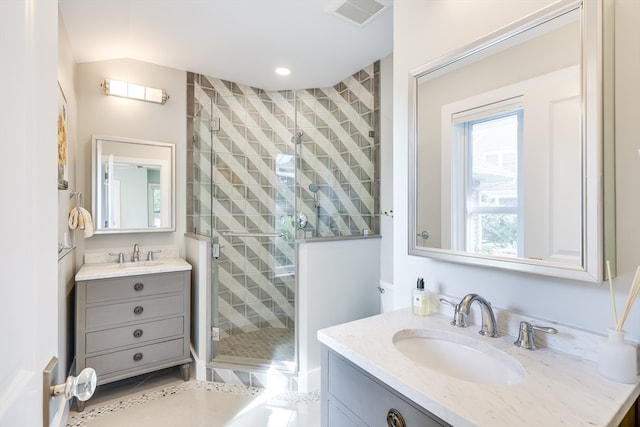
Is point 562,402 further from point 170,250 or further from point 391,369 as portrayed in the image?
point 170,250

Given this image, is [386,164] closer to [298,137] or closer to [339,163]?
[339,163]

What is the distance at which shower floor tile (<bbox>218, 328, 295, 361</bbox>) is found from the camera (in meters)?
2.47

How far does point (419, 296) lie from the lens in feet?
4.51

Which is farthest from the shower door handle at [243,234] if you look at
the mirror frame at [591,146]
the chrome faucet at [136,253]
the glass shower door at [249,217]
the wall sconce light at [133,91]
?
the mirror frame at [591,146]

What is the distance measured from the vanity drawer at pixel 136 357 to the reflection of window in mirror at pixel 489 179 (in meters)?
2.23

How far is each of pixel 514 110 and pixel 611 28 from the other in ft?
1.04

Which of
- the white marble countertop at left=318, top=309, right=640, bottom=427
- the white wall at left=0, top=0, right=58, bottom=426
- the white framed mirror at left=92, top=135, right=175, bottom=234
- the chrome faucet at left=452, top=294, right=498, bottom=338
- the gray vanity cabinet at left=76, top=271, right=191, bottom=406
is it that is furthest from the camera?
the white framed mirror at left=92, top=135, right=175, bottom=234

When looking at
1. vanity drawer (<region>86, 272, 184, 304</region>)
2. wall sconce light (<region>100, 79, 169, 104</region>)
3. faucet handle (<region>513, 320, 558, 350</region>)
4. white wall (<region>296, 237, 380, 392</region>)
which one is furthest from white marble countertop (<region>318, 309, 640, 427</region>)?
wall sconce light (<region>100, 79, 169, 104</region>)

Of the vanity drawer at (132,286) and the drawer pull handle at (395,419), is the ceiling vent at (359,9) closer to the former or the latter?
the drawer pull handle at (395,419)

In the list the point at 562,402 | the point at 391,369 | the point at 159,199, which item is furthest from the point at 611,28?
the point at 159,199

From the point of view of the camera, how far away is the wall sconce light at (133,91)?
2.57 m

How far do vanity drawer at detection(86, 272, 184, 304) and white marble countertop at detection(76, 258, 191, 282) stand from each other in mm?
38

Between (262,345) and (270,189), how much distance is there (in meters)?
1.34

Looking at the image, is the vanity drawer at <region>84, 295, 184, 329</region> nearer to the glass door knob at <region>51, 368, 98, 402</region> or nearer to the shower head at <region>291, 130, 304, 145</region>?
the shower head at <region>291, 130, 304, 145</region>
